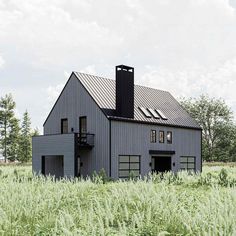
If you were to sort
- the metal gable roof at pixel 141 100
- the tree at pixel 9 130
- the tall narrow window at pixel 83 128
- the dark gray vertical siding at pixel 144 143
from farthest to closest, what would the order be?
the tree at pixel 9 130 < the metal gable roof at pixel 141 100 < the tall narrow window at pixel 83 128 < the dark gray vertical siding at pixel 144 143

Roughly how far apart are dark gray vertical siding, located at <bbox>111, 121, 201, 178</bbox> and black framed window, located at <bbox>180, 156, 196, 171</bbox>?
1.16ft

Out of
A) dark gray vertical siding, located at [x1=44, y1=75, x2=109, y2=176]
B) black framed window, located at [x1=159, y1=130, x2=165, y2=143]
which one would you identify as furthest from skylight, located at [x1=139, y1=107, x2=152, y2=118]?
dark gray vertical siding, located at [x1=44, y1=75, x2=109, y2=176]

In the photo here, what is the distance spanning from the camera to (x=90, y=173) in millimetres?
27938

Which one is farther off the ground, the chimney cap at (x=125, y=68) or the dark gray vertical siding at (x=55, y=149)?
the chimney cap at (x=125, y=68)

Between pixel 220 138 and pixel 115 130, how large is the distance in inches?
1806

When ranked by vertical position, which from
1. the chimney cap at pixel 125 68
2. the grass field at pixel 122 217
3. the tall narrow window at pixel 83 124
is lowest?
the grass field at pixel 122 217

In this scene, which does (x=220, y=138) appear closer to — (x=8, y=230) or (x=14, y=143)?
(x=14, y=143)

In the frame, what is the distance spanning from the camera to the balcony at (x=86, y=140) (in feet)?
90.7

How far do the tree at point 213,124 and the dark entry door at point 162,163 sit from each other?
38.2m

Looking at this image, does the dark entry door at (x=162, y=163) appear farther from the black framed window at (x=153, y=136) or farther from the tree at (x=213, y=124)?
the tree at (x=213, y=124)

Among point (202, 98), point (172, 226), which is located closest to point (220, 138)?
point (202, 98)

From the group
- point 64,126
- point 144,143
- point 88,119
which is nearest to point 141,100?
point 144,143

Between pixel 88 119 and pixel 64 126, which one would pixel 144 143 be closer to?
pixel 88 119

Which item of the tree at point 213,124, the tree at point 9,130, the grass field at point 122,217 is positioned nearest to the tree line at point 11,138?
the tree at point 9,130
